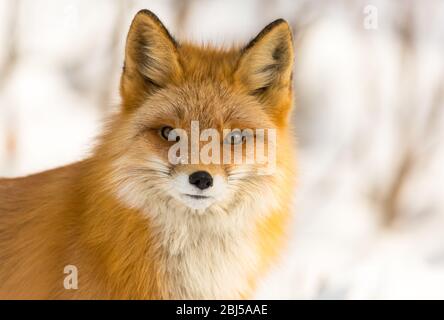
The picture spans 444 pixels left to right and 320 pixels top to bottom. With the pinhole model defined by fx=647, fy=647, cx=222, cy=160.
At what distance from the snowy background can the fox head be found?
5.47 ft

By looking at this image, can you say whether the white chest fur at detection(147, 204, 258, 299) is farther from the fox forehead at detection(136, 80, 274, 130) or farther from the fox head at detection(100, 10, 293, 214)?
the fox forehead at detection(136, 80, 274, 130)

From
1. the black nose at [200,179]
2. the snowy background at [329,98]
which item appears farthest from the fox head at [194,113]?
the snowy background at [329,98]

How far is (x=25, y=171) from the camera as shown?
4.36 metres

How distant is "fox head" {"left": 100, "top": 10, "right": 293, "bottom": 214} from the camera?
256 cm

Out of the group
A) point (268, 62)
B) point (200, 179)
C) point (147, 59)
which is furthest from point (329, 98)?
point (200, 179)

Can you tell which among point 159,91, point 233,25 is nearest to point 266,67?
point 159,91

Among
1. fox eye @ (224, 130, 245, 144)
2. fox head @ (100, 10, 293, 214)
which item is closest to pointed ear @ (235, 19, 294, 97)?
fox head @ (100, 10, 293, 214)

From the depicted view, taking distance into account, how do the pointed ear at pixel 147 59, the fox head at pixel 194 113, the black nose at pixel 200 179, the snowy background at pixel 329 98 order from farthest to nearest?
1. the snowy background at pixel 329 98
2. the pointed ear at pixel 147 59
3. the fox head at pixel 194 113
4. the black nose at pixel 200 179

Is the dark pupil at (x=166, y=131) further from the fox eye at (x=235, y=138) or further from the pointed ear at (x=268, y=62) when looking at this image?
the pointed ear at (x=268, y=62)

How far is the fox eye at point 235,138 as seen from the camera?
2625 mm

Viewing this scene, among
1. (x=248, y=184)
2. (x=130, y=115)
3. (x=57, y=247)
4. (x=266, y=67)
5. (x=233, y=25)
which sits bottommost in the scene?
(x=57, y=247)

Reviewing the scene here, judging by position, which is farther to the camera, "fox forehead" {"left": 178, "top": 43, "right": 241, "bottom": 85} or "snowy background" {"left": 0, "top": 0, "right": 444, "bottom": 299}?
"snowy background" {"left": 0, "top": 0, "right": 444, "bottom": 299}

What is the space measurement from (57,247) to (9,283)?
293 mm

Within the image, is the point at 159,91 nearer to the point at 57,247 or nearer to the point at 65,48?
the point at 57,247
